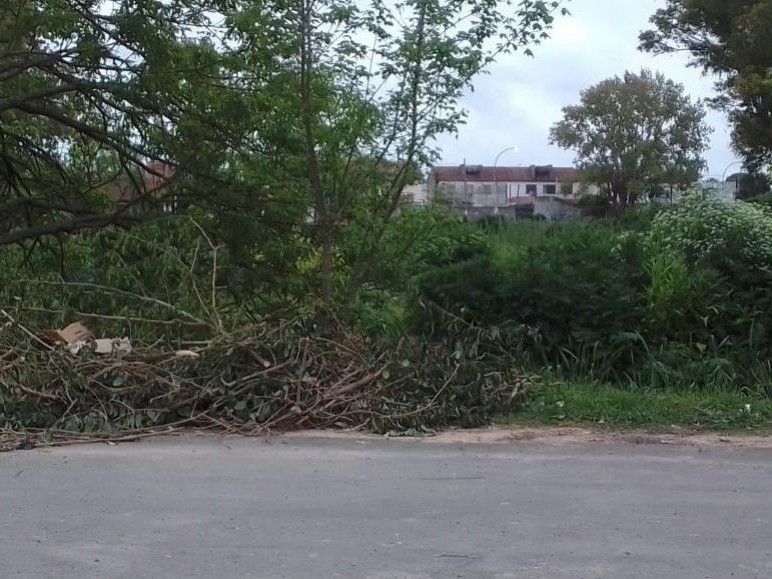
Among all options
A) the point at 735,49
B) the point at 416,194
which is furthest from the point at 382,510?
the point at 735,49

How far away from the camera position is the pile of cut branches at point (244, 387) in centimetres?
811

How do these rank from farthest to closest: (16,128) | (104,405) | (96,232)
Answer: (16,128) < (96,232) < (104,405)

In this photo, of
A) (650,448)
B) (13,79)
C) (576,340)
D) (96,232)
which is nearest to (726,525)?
(650,448)

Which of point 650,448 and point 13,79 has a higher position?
point 13,79

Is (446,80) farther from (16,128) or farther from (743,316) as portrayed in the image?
(16,128)

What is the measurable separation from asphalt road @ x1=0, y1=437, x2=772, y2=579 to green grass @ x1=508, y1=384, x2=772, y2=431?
76 centimetres

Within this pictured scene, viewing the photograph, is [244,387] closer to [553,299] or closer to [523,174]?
[553,299]

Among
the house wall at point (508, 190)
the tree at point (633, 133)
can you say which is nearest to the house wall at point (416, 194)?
the house wall at point (508, 190)

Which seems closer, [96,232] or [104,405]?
[104,405]

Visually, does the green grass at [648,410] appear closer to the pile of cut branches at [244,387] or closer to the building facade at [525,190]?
the pile of cut branches at [244,387]

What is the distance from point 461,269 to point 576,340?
59.6 inches

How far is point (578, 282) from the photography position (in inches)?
412

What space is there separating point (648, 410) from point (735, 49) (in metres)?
27.0

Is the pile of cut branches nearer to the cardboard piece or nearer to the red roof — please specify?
the cardboard piece
